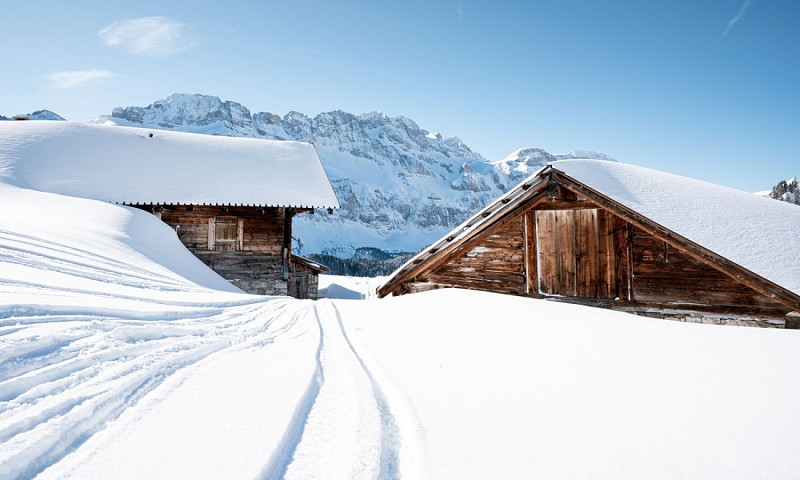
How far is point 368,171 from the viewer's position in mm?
169250

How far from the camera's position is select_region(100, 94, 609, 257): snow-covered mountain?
140 m

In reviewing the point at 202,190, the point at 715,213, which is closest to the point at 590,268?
the point at 715,213

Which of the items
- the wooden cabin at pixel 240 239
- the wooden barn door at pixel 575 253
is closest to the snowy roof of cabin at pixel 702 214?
the wooden barn door at pixel 575 253

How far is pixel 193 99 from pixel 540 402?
19835 cm

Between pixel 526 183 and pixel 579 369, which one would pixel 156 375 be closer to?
pixel 579 369

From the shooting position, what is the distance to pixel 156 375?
96.7 inches

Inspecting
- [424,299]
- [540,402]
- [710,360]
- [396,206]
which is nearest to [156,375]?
[540,402]

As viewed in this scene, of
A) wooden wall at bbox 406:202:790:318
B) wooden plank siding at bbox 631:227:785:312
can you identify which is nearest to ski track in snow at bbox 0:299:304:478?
wooden wall at bbox 406:202:790:318

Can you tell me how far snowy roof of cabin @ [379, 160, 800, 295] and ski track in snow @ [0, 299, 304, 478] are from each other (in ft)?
20.9

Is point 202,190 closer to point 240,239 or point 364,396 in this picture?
point 240,239

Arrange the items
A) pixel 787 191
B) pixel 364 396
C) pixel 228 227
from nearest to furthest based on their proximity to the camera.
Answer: pixel 364 396
pixel 228 227
pixel 787 191

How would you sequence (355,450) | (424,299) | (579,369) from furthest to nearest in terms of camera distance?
(424,299), (579,369), (355,450)

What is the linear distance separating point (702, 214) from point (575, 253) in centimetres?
704

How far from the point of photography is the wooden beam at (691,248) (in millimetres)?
Result: 6584
